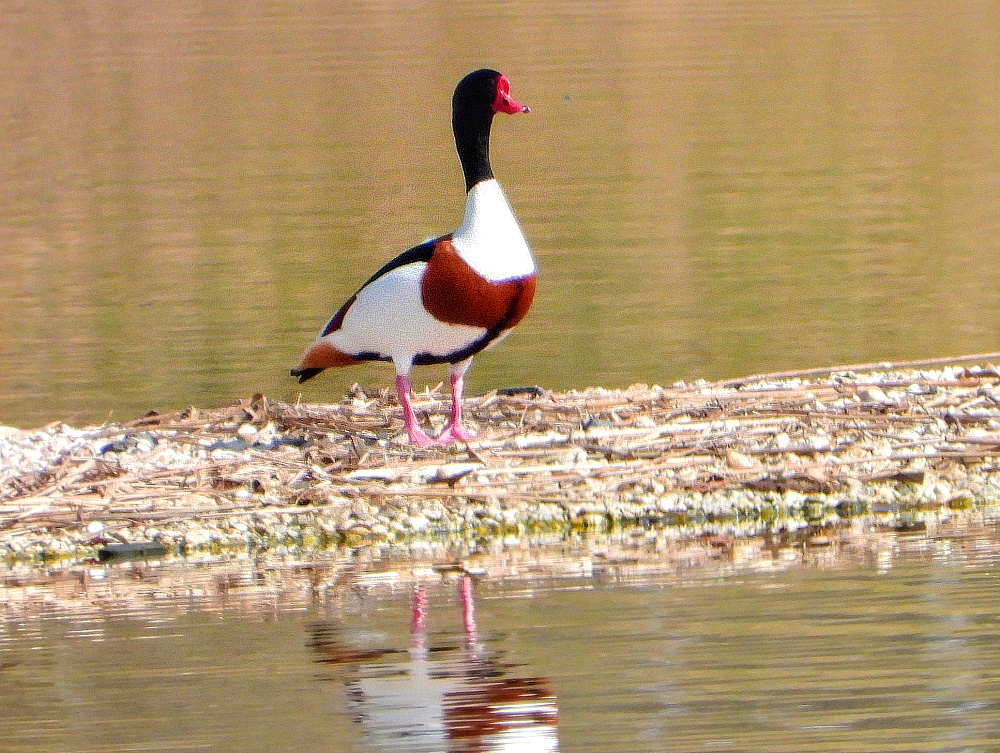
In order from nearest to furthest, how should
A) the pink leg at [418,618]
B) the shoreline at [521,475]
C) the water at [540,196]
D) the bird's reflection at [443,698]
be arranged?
the bird's reflection at [443,698]
the pink leg at [418,618]
the shoreline at [521,475]
the water at [540,196]

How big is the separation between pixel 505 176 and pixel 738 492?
58.9 feet

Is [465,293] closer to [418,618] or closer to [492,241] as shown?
[492,241]

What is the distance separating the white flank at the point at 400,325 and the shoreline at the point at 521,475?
1.55ft

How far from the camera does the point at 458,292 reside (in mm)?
9023

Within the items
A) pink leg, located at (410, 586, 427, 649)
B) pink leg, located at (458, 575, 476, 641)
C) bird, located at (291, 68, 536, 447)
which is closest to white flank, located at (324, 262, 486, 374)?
bird, located at (291, 68, 536, 447)

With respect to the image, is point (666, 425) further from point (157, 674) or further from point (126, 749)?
Answer: point (126, 749)

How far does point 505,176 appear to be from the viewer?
1038 inches

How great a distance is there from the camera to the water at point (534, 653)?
5.56 metres

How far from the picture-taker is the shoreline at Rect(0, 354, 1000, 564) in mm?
8578

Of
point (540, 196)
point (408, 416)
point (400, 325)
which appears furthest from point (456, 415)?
point (540, 196)

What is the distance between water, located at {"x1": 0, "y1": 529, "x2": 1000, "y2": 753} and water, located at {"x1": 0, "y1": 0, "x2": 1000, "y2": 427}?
4.97m

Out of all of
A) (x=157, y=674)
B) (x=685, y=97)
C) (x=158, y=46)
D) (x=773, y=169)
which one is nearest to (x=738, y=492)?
(x=157, y=674)

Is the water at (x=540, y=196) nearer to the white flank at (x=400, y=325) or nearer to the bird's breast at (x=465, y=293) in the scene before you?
the white flank at (x=400, y=325)

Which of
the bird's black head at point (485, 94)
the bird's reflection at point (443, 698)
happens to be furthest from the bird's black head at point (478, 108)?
the bird's reflection at point (443, 698)
